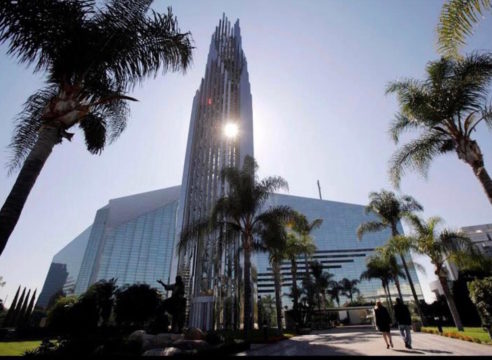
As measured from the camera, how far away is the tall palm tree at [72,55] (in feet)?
16.5

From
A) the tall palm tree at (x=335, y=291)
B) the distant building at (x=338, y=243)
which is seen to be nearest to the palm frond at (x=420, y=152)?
the tall palm tree at (x=335, y=291)

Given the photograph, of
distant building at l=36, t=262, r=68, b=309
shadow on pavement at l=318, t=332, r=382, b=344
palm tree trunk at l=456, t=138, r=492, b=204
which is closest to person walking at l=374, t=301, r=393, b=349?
shadow on pavement at l=318, t=332, r=382, b=344

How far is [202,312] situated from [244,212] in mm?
12334

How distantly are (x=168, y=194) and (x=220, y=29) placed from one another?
2499 inches

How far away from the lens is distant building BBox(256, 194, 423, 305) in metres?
78.9

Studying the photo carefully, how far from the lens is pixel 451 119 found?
8.63 meters

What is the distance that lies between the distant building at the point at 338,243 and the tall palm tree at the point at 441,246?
62316mm

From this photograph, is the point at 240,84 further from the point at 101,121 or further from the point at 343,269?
the point at 343,269

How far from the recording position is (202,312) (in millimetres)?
21344

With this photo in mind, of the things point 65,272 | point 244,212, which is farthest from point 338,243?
point 65,272

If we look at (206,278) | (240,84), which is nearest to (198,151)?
(240,84)

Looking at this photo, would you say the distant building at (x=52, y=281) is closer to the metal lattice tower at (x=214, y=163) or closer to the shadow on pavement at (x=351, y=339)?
the metal lattice tower at (x=214, y=163)

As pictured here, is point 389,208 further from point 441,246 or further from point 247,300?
point 247,300

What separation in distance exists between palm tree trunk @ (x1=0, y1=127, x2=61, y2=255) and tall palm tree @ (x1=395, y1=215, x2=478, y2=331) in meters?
18.2
